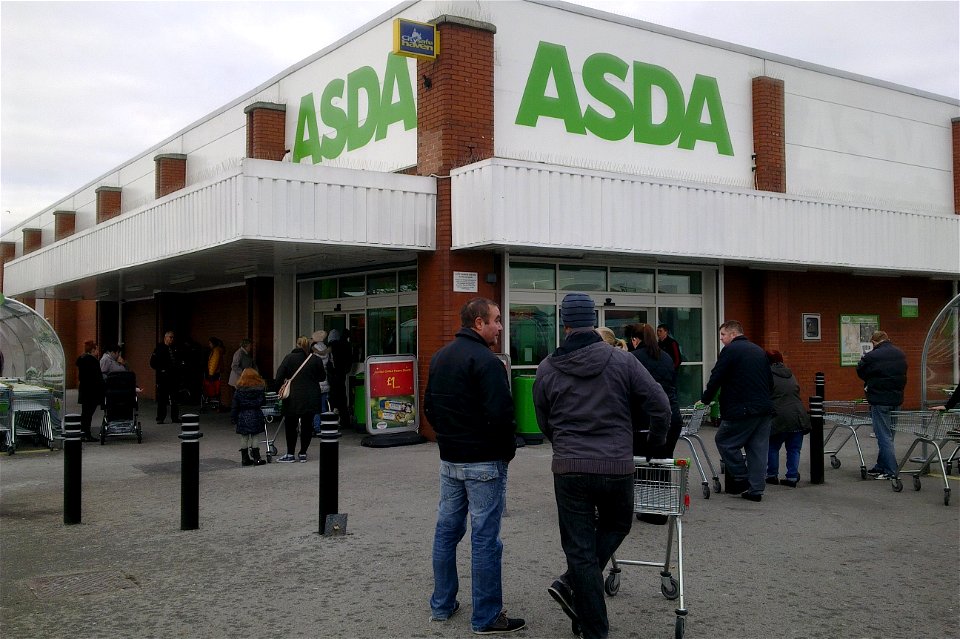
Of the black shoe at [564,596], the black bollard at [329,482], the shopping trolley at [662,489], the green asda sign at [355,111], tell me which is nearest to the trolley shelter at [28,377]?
the green asda sign at [355,111]

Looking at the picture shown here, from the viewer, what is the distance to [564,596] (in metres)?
5.18

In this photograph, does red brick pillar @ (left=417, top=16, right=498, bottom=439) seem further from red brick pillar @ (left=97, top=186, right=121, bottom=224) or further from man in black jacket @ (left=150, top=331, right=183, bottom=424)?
red brick pillar @ (left=97, top=186, right=121, bottom=224)

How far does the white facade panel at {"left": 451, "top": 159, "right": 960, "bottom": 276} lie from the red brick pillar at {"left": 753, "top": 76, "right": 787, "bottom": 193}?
42.3 inches

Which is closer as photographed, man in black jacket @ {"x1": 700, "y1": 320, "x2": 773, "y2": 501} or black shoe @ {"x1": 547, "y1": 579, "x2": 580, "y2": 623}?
black shoe @ {"x1": 547, "y1": 579, "x2": 580, "y2": 623}

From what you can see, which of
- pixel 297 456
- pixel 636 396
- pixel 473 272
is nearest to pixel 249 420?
pixel 297 456

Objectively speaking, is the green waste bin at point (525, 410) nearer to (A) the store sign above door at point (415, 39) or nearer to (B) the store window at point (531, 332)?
(B) the store window at point (531, 332)

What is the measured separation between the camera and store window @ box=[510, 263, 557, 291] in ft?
48.3

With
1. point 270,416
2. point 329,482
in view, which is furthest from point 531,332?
point 329,482

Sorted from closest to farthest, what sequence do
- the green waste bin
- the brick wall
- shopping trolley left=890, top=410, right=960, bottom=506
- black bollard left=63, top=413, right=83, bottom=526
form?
black bollard left=63, top=413, right=83, bottom=526, shopping trolley left=890, top=410, right=960, bottom=506, the green waste bin, the brick wall

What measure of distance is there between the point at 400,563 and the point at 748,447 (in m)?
4.33

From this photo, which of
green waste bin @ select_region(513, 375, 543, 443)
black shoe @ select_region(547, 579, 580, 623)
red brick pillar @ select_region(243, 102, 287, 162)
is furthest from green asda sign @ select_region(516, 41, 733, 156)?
black shoe @ select_region(547, 579, 580, 623)

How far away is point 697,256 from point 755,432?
21.1ft

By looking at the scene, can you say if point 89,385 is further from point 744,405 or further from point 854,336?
point 854,336

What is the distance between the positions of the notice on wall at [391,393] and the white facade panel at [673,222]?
2257mm
